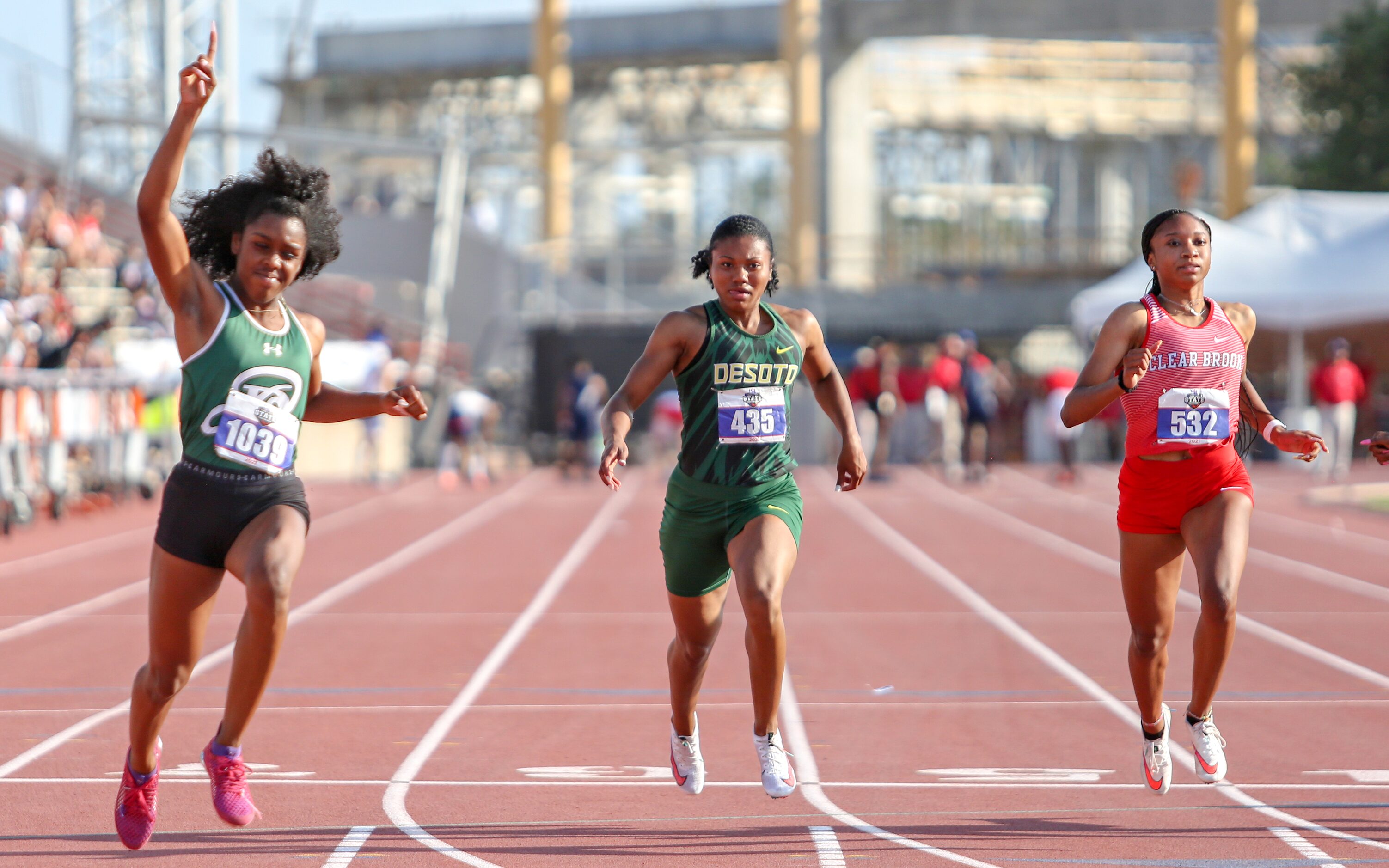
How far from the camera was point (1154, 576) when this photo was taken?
5488 millimetres

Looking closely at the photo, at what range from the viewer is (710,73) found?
42.9 meters

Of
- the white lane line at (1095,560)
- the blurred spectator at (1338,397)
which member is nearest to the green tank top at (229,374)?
the white lane line at (1095,560)

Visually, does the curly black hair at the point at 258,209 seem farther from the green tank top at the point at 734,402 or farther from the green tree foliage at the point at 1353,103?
A: the green tree foliage at the point at 1353,103

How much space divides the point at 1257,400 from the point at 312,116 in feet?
148

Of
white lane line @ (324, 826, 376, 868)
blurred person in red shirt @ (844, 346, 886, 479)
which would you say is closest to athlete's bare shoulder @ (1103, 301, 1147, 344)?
white lane line @ (324, 826, 376, 868)

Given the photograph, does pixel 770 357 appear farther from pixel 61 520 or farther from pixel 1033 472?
pixel 1033 472

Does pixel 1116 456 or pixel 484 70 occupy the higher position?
pixel 484 70

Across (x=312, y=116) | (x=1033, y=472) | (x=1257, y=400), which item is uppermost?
(x=312, y=116)

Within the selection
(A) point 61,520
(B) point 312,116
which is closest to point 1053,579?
(A) point 61,520

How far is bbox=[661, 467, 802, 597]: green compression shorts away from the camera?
209 inches

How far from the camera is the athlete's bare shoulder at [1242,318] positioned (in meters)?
5.68

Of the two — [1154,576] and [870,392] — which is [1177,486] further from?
[870,392]

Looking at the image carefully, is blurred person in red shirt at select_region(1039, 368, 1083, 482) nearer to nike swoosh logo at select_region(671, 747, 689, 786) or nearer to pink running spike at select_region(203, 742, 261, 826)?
nike swoosh logo at select_region(671, 747, 689, 786)

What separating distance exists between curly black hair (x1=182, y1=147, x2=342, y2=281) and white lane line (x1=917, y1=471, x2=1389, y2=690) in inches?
119
